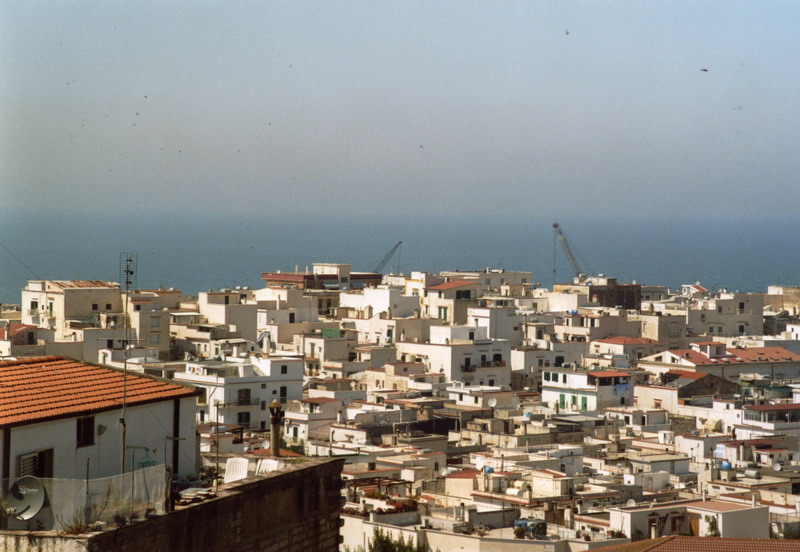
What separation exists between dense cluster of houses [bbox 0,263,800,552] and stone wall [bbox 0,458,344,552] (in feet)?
A: 1.26

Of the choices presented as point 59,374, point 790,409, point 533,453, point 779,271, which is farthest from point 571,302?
point 779,271

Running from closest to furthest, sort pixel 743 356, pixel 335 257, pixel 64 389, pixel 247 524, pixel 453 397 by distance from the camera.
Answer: pixel 247 524 < pixel 64 389 < pixel 453 397 < pixel 743 356 < pixel 335 257

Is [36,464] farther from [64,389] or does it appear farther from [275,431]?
[275,431]

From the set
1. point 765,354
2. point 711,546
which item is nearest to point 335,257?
point 765,354

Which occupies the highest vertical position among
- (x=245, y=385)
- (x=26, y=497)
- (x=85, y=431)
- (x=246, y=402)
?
(x=85, y=431)

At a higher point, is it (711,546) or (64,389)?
(64,389)

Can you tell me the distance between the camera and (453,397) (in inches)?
1312

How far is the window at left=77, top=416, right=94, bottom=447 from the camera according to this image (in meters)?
7.35

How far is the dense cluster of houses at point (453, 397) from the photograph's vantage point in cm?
811

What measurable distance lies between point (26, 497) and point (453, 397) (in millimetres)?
26913

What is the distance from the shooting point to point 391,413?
2967 centimetres

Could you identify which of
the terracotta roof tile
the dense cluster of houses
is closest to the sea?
the dense cluster of houses

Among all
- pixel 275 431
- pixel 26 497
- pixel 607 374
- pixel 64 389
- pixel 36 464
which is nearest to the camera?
pixel 26 497

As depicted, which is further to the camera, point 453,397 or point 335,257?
point 335,257
